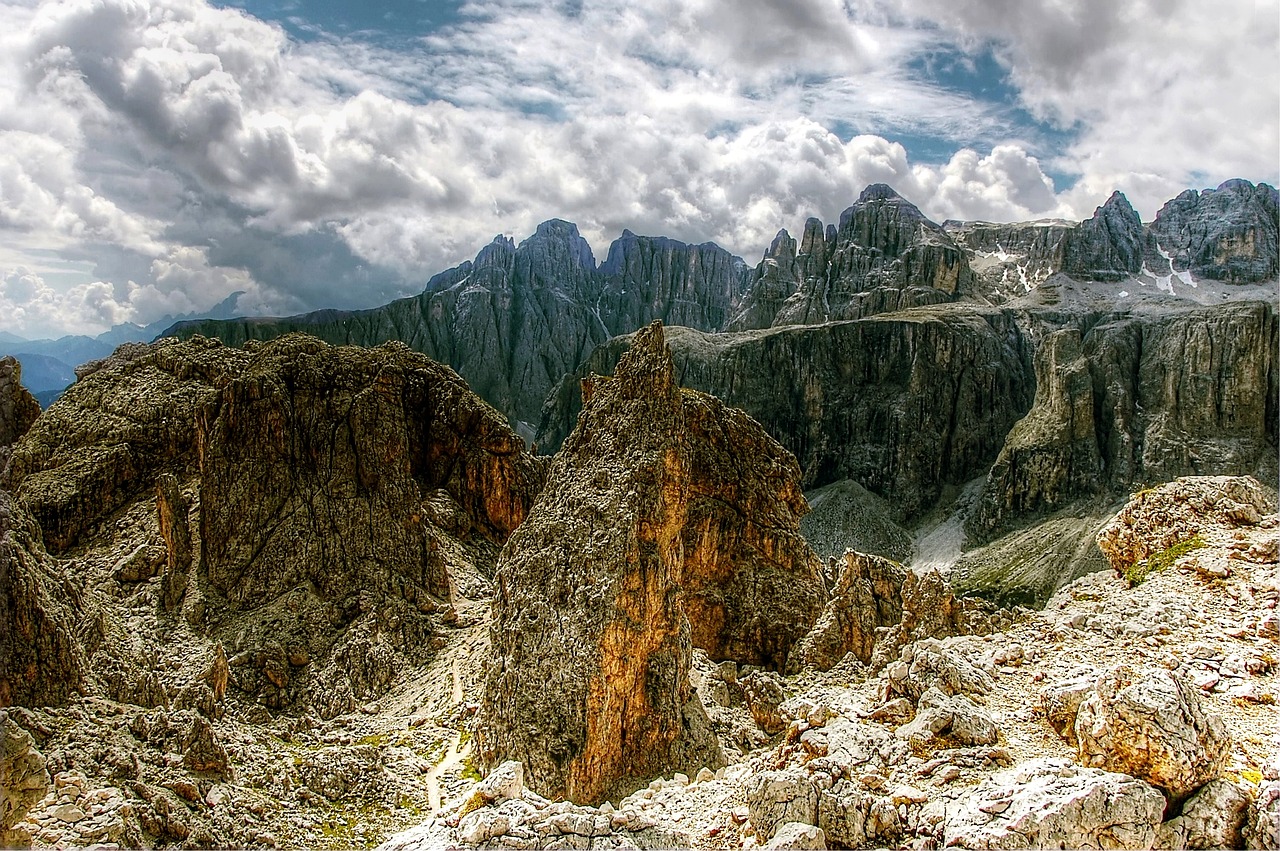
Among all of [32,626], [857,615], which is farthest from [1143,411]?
[32,626]

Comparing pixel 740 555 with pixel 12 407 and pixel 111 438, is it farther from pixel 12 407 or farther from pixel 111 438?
pixel 12 407

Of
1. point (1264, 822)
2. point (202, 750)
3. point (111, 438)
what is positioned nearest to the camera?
point (1264, 822)

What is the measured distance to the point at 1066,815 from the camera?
11.4 m

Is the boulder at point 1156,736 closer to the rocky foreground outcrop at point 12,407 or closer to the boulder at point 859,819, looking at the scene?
the boulder at point 859,819

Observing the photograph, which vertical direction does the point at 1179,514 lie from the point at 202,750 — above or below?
above

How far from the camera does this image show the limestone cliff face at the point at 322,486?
158ft

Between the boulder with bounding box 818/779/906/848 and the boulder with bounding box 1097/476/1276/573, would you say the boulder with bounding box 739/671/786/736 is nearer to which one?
the boulder with bounding box 1097/476/1276/573

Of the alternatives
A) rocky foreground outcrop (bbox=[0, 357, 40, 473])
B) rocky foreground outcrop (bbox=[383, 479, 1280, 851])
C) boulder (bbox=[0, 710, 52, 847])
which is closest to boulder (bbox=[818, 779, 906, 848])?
rocky foreground outcrop (bbox=[383, 479, 1280, 851])

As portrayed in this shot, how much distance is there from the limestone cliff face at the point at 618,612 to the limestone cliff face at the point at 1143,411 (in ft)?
471

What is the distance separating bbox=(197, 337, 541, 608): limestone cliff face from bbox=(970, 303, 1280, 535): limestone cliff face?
145550 millimetres

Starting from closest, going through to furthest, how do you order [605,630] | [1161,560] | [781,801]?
[781,801] < [1161,560] < [605,630]

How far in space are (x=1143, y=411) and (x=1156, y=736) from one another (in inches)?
7482

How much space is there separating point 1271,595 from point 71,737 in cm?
3512

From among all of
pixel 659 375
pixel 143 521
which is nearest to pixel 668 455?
pixel 659 375
